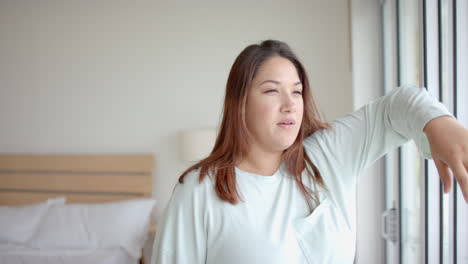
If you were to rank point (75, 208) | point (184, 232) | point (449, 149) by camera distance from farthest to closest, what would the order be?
point (75, 208)
point (184, 232)
point (449, 149)

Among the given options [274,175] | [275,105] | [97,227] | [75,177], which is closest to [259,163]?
[274,175]

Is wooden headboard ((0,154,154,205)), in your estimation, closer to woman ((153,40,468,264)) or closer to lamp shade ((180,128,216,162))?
lamp shade ((180,128,216,162))

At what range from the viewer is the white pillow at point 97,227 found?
252cm

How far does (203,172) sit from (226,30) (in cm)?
216

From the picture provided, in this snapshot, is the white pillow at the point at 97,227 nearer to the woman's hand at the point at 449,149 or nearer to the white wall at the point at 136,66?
the white wall at the point at 136,66

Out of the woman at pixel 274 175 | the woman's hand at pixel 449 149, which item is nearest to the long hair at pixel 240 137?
the woman at pixel 274 175

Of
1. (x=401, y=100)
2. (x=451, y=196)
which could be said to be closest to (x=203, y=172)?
(x=401, y=100)

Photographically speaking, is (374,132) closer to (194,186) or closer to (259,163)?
(259,163)

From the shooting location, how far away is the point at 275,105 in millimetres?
861

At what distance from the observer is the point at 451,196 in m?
1.11

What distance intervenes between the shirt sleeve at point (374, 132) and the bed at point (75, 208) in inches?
78.9

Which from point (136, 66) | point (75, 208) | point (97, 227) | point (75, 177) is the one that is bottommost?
point (97, 227)

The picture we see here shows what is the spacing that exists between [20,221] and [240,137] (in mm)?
2525

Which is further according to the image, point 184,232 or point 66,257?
point 66,257
